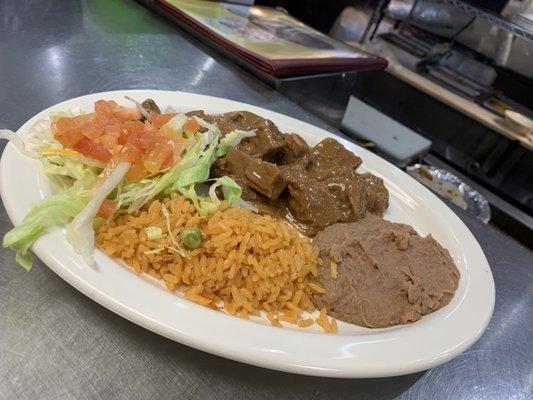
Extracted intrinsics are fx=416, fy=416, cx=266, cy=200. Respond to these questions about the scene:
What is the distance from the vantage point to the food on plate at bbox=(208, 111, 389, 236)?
76.2 inches

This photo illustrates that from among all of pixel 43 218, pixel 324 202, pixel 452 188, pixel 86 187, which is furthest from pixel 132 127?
pixel 452 188

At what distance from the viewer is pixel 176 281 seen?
1.44 metres

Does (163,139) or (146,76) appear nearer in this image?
(163,139)

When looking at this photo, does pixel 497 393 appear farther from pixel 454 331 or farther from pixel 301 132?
pixel 301 132

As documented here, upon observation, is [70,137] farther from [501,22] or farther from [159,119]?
[501,22]

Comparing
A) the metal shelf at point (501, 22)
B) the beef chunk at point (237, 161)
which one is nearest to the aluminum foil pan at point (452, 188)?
the metal shelf at point (501, 22)

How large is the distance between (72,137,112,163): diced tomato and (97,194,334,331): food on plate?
255 millimetres

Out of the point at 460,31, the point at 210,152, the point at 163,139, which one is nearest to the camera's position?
the point at 163,139

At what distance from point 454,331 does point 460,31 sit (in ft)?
18.1

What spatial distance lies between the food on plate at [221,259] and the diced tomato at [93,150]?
0.26 m

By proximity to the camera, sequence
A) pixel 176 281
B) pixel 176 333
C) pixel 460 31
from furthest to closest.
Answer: pixel 460 31 → pixel 176 281 → pixel 176 333

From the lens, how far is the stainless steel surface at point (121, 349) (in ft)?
4.31

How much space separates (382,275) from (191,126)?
42.6 inches

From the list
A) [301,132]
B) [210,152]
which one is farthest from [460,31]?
[210,152]
